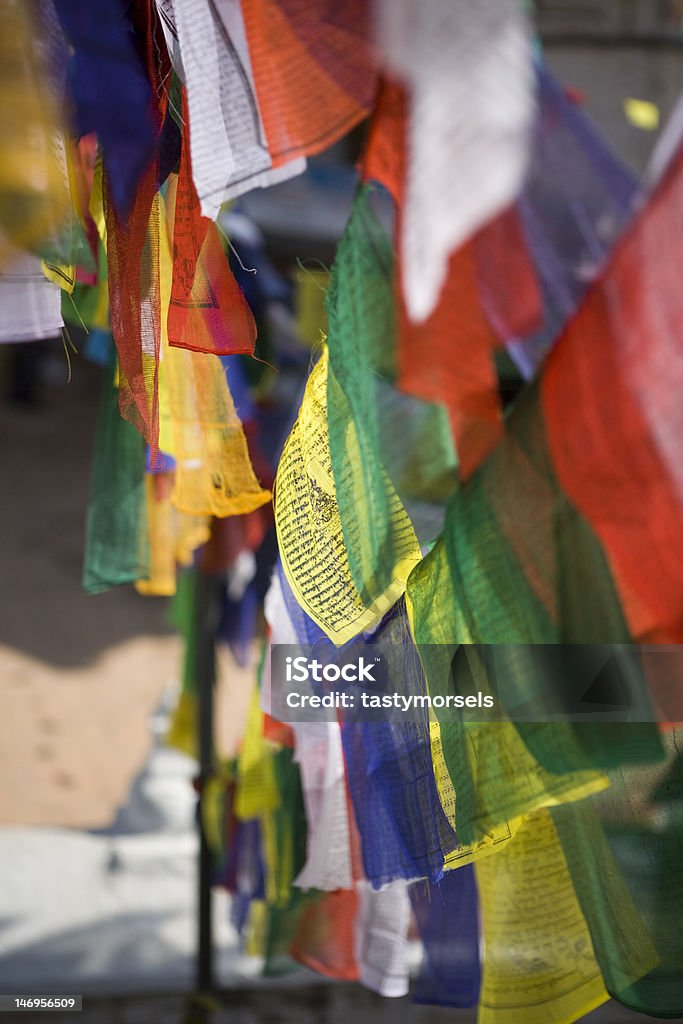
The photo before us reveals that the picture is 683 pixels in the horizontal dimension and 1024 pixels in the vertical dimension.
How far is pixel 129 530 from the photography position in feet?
5.31

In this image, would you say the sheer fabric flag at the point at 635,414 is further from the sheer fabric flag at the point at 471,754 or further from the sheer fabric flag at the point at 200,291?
the sheer fabric flag at the point at 200,291

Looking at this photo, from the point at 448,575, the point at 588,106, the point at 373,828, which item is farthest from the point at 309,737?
the point at 588,106

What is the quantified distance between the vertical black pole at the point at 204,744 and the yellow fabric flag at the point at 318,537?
4.49 ft

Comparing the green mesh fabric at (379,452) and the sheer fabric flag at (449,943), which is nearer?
the green mesh fabric at (379,452)

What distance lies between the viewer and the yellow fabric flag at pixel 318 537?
1.00 metres

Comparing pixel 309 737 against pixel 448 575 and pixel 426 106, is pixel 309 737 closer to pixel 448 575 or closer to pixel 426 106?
pixel 448 575

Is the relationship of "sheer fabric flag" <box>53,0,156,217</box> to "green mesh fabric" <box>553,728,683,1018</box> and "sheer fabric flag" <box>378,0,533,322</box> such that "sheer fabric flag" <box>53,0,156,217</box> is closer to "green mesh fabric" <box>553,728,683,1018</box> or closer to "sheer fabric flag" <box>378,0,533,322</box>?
"sheer fabric flag" <box>378,0,533,322</box>

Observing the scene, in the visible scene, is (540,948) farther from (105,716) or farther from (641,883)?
(105,716)

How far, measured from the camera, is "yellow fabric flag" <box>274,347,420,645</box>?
3.30 feet

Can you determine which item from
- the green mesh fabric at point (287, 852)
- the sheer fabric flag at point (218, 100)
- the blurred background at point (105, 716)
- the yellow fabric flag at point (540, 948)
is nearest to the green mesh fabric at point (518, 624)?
the yellow fabric flag at point (540, 948)

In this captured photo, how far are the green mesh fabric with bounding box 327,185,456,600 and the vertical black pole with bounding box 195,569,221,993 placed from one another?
4.80 ft

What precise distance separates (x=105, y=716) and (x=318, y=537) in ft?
8.22

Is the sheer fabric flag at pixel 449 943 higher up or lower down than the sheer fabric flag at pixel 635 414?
lower down

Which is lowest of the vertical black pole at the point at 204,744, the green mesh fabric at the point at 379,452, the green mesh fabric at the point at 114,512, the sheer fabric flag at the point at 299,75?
the vertical black pole at the point at 204,744
